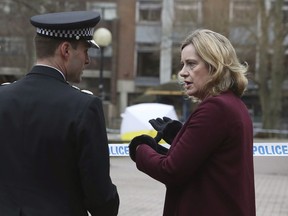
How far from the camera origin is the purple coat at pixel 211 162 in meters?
2.42

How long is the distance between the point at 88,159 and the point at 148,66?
38906 millimetres

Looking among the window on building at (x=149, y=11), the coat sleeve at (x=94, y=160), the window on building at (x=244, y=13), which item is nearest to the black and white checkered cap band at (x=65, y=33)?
the coat sleeve at (x=94, y=160)

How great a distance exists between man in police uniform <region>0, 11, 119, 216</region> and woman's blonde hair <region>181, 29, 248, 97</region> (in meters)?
0.56

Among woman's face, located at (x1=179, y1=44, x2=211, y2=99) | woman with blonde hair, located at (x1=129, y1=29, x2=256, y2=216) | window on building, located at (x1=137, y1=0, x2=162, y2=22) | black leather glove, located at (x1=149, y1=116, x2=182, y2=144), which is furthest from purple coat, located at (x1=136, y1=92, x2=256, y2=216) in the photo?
window on building, located at (x1=137, y1=0, x2=162, y2=22)

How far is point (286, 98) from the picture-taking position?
3706 cm

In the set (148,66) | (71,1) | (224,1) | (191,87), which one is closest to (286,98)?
(148,66)

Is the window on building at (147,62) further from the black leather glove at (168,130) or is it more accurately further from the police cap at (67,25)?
the police cap at (67,25)

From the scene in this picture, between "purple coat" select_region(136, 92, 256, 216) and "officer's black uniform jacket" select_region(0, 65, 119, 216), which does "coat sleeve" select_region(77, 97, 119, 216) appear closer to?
"officer's black uniform jacket" select_region(0, 65, 119, 216)

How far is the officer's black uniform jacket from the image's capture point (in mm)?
2211

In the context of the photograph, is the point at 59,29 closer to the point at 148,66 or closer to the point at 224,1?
the point at 224,1

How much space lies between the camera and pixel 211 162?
8.09ft

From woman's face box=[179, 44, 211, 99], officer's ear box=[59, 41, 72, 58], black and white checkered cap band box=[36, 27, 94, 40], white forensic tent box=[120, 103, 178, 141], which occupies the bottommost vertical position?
white forensic tent box=[120, 103, 178, 141]

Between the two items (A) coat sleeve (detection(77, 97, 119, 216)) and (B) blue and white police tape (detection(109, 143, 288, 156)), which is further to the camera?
(B) blue and white police tape (detection(109, 143, 288, 156))

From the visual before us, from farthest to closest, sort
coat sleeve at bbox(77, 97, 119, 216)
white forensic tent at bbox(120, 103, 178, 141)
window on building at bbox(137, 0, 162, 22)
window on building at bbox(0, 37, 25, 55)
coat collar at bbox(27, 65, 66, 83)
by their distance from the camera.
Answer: window on building at bbox(137, 0, 162, 22), window on building at bbox(0, 37, 25, 55), white forensic tent at bbox(120, 103, 178, 141), coat collar at bbox(27, 65, 66, 83), coat sleeve at bbox(77, 97, 119, 216)
